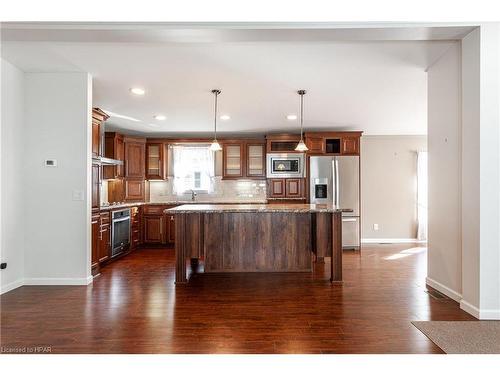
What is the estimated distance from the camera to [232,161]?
7.04 m

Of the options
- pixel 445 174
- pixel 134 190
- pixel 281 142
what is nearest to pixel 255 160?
pixel 281 142

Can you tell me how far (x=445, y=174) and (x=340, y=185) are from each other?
2954mm

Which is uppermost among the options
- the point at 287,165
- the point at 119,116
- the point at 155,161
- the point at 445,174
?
the point at 119,116

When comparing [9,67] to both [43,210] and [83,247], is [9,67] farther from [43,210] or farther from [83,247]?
[83,247]

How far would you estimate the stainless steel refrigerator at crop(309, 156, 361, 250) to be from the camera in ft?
20.4

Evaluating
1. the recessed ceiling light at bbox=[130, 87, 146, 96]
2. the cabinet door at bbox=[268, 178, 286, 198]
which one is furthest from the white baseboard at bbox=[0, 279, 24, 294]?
the cabinet door at bbox=[268, 178, 286, 198]

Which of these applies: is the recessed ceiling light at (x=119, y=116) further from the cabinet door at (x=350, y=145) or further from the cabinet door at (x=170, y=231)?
the cabinet door at (x=350, y=145)

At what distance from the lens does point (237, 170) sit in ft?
23.1

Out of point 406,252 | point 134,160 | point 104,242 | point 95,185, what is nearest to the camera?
point 95,185

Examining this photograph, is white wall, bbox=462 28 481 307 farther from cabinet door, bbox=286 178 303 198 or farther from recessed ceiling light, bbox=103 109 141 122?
recessed ceiling light, bbox=103 109 141 122

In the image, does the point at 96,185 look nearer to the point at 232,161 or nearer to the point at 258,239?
the point at 258,239

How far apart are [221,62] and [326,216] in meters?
2.18

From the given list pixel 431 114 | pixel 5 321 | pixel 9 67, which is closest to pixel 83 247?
pixel 5 321

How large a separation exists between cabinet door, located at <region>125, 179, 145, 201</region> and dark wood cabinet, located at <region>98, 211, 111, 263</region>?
5.29 feet
